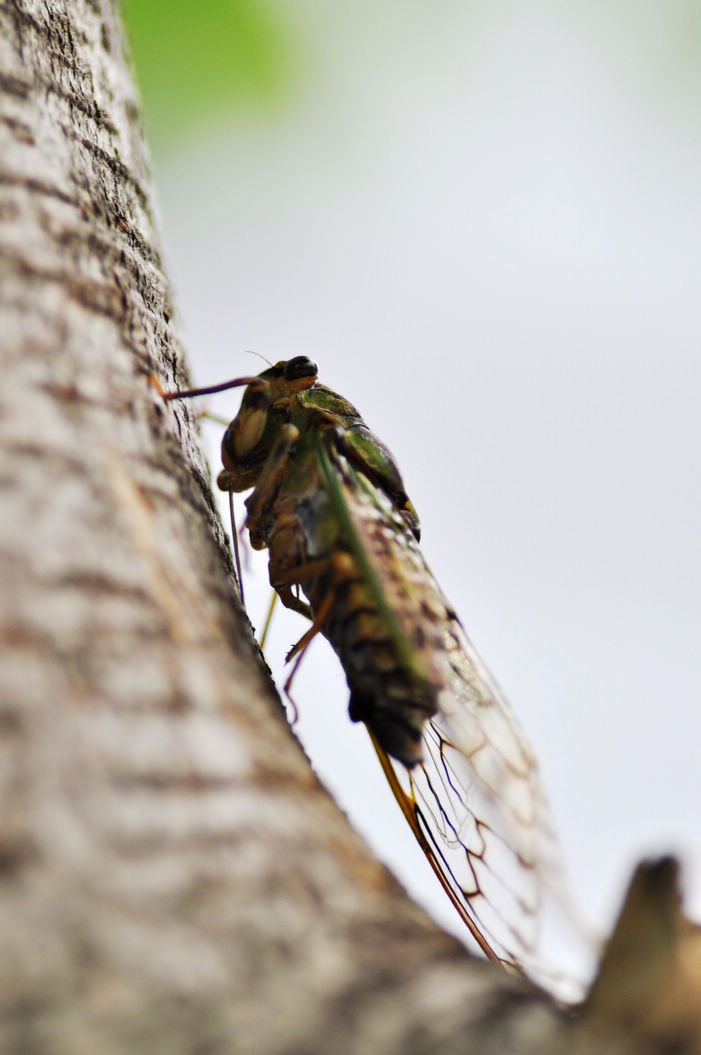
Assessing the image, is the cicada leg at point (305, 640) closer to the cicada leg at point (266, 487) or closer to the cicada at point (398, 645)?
the cicada at point (398, 645)

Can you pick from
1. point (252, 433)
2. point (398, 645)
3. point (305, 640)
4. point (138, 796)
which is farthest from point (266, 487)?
point (138, 796)

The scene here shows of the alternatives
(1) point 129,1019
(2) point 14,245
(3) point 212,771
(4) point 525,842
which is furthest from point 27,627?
(4) point 525,842

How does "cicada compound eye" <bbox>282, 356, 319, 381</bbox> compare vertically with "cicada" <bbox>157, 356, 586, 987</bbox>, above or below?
above

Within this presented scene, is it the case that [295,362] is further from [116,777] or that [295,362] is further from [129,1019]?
[129,1019]

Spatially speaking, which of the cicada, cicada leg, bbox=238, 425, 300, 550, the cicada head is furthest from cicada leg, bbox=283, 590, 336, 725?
the cicada head

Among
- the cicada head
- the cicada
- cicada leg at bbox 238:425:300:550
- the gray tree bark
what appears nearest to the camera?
the gray tree bark

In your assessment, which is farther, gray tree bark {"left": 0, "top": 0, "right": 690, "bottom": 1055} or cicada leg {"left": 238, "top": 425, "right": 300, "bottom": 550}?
cicada leg {"left": 238, "top": 425, "right": 300, "bottom": 550}

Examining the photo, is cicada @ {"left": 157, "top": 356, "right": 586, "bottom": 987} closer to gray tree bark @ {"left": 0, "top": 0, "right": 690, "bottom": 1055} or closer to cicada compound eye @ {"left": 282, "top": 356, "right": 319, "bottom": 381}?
cicada compound eye @ {"left": 282, "top": 356, "right": 319, "bottom": 381}
